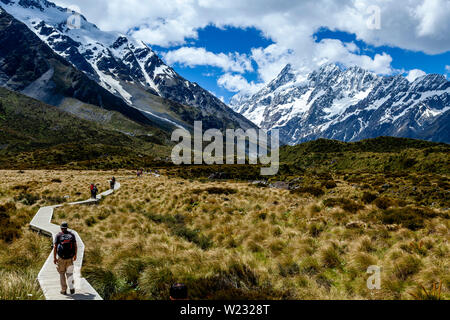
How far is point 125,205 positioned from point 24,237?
10.0 meters

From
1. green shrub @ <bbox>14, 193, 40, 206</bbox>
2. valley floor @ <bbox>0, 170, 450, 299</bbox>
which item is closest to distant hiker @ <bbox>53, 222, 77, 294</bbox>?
valley floor @ <bbox>0, 170, 450, 299</bbox>

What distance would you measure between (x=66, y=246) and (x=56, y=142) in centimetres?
17389

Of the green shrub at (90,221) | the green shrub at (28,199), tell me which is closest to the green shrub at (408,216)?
the green shrub at (90,221)

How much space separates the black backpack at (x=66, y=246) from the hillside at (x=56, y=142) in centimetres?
8000

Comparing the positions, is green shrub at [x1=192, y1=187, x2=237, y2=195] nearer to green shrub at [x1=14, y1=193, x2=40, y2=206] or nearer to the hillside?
green shrub at [x1=14, y1=193, x2=40, y2=206]

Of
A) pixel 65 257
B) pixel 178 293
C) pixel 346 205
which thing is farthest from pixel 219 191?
pixel 178 293

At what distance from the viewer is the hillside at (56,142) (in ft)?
318

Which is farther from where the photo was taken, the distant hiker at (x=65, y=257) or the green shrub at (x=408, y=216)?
the green shrub at (x=408, y=216)

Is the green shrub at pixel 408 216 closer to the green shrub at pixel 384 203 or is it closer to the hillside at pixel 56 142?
the green shrub at pixel 384 203

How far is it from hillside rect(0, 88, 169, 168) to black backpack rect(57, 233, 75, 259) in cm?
8000

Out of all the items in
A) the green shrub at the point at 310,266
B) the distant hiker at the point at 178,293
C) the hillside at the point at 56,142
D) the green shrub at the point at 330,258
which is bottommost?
the green shrub at the point at 310,266

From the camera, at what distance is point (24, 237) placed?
11.1 m

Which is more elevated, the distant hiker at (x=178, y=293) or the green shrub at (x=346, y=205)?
the green shrub at (x=346, y=205)
